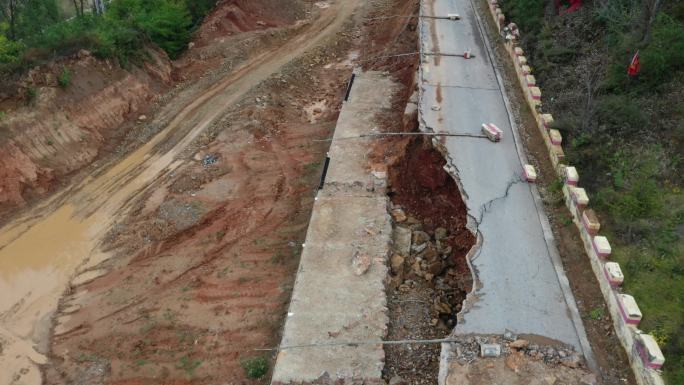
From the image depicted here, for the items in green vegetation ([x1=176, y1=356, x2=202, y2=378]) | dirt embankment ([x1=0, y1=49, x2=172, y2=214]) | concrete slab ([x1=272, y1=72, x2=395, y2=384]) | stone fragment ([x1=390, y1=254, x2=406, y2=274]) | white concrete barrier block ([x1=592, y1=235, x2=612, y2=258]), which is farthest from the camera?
dirt embankment ([x1=0, y1=49, x2=172, y2=214])

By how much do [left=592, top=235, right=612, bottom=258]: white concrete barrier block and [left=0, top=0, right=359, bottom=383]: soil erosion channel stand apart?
1123 centimetres

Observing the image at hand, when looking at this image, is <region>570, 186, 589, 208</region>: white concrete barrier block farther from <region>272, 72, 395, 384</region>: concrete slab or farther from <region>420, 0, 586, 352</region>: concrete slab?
<region>272, 72, 395, 384</region>: concrete slab

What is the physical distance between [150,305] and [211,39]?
15.9 m

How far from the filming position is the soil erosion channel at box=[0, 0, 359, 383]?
1175cm

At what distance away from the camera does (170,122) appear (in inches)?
732

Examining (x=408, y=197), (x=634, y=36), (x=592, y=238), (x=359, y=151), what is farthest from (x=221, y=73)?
(x=592, y=238)

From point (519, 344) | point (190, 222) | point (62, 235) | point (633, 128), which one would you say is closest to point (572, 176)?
point (633, 128)

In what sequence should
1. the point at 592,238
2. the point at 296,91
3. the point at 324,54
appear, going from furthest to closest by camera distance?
the point at 324,54 < the point at 296,91 < the point at 592,238

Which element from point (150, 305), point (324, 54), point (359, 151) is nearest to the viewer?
point (150, 305)

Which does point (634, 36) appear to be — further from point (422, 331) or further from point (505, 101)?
point (422, 331)

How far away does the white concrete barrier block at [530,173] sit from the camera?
38.3 feet

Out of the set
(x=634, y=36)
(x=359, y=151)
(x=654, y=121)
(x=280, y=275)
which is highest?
(x=634, y=36)

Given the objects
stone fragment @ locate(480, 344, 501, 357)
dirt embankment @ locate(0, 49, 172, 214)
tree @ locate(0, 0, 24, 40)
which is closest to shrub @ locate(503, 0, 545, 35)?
stone fragment @ locate(480, 344, 501, 357)

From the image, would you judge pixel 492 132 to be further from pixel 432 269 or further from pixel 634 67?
pixel 432 269
